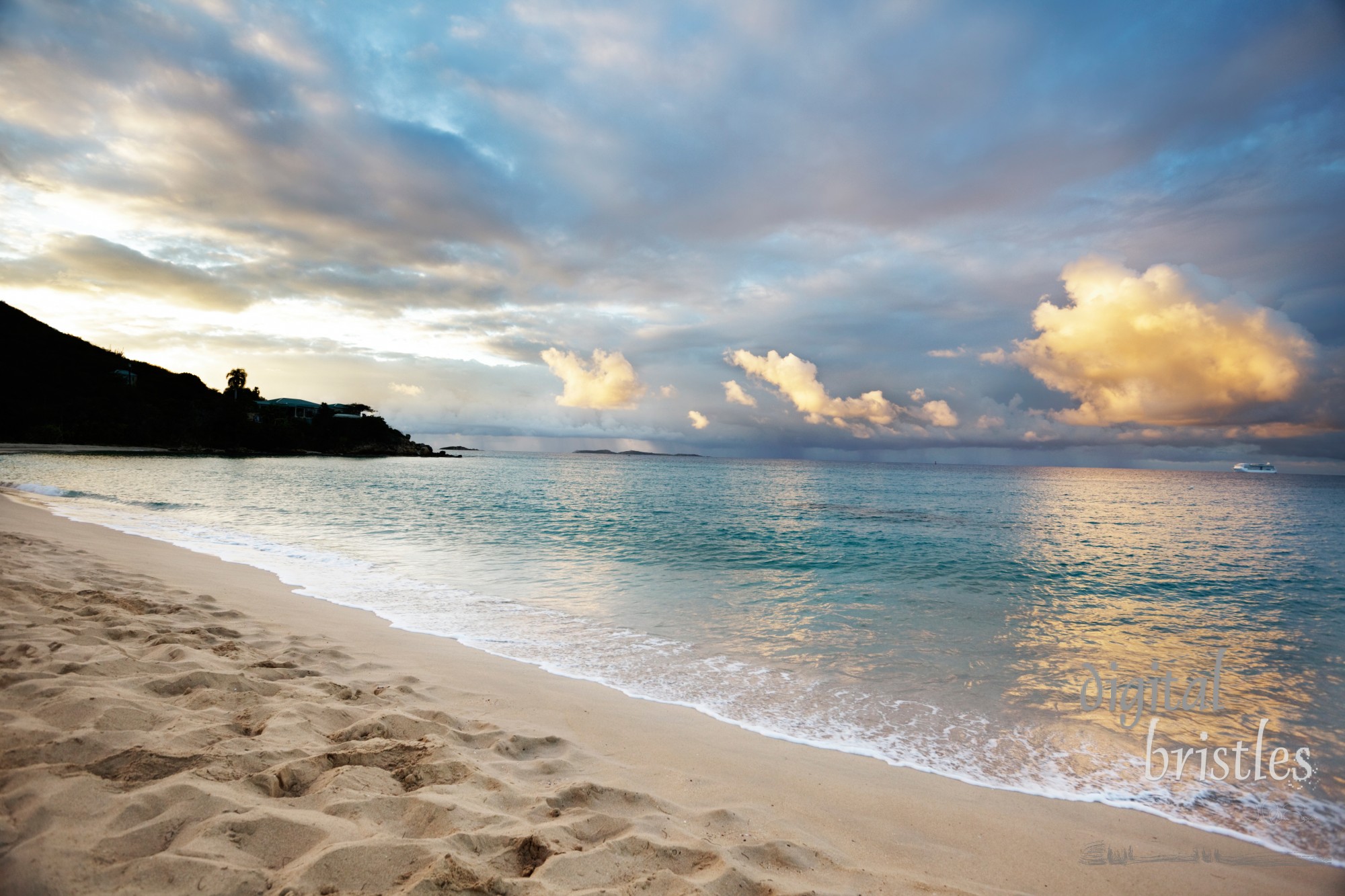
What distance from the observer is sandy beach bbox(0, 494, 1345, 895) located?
2.79 metres

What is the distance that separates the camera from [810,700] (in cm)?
702

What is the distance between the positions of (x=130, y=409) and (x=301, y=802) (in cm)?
13994

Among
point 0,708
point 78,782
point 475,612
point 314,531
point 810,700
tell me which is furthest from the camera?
point 314,531

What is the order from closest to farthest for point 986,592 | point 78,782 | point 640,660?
point 78,782
point 640,660
point 986,592

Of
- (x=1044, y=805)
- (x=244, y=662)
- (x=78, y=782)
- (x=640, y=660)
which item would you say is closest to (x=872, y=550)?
(x=640, y=660)

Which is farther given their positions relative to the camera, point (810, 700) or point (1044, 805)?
point (810, 700)

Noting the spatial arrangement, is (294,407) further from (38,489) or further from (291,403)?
(38,489)

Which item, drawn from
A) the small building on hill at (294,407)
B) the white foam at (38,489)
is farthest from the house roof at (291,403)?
the white foam at (38,489)

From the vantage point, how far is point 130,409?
104188 mm

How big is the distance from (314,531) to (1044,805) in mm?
22419

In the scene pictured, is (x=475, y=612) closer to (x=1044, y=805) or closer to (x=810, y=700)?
(x=810, y=700)

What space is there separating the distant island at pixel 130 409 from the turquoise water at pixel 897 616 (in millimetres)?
87202

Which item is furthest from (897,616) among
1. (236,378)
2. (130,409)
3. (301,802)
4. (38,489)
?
(236,378)

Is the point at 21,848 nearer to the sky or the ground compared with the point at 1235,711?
nearer to the sky
